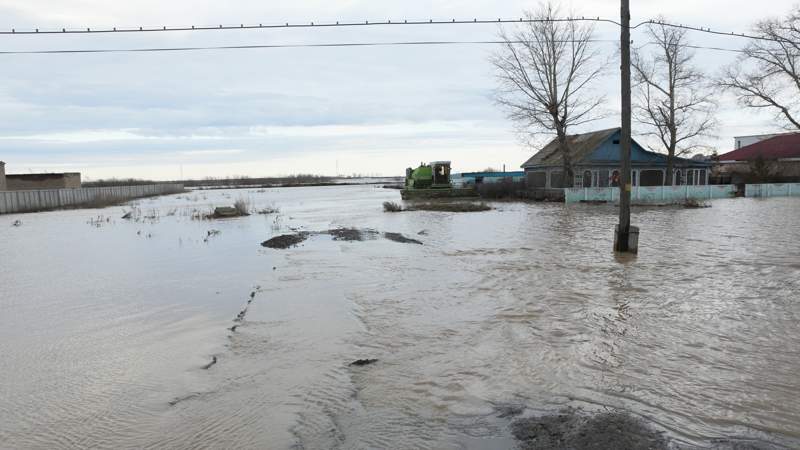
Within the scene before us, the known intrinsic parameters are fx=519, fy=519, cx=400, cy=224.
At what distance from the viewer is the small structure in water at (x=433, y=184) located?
4206 centimetres

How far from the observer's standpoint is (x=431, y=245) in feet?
52.9

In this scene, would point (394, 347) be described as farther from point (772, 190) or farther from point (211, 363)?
point (772, 190)

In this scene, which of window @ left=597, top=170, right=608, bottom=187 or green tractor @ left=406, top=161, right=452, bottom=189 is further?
green tractor @ left=406, top=161, right=452, bottom=189

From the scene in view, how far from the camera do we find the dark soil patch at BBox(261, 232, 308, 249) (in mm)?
16344

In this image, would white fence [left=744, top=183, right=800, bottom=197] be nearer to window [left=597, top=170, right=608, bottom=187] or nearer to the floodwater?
window [left=597, top=170, right=608, bottom=187]

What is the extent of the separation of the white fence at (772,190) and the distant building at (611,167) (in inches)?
174

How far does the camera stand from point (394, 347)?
21.1 feet

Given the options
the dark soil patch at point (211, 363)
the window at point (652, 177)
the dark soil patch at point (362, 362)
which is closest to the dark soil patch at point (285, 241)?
the dark soil patch at point (211, 363)

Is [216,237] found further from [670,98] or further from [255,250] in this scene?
[670,98]

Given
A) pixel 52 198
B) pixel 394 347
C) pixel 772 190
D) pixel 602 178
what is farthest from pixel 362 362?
pixel 52 198

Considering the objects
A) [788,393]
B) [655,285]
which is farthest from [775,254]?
[788,393]

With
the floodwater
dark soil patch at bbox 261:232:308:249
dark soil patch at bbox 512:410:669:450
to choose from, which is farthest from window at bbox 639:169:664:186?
dark soil patch at bbox 512:410:669:450

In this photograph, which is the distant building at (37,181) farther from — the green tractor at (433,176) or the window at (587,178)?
the window at (587,178)

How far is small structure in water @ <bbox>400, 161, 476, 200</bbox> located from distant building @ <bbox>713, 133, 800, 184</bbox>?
24909 mm
